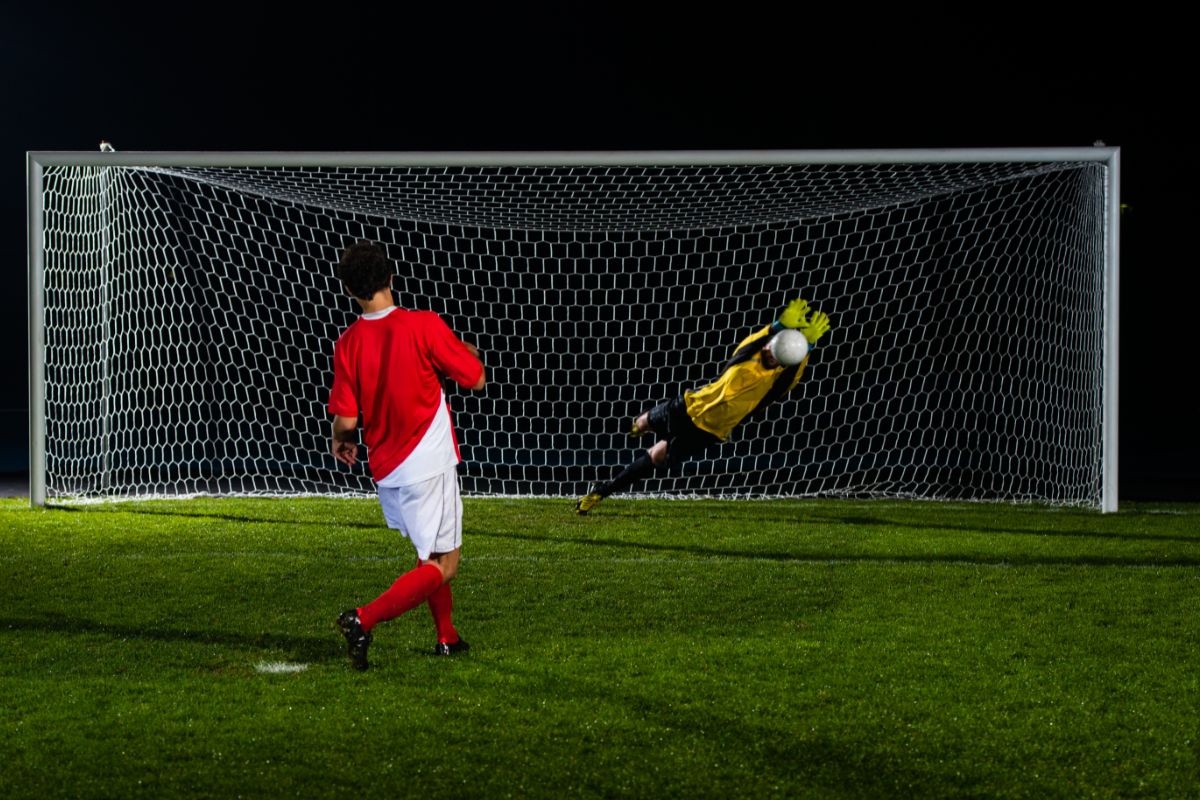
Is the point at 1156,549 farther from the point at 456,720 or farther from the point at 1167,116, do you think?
the point at 1167,116

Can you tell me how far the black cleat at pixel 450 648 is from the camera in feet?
13.9

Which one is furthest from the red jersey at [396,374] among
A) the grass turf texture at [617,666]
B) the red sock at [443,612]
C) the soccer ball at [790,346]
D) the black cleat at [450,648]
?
the soccer ball at [790,346]

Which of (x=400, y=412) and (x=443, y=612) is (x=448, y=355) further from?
(x=443, y=612)

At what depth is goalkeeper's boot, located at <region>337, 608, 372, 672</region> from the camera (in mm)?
3934

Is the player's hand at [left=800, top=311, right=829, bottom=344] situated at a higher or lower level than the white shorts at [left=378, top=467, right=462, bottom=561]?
higher

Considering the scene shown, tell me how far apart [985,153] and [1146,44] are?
10.6 metres

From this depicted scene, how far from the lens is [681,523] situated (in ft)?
25.1

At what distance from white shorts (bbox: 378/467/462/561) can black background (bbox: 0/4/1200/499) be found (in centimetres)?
1279

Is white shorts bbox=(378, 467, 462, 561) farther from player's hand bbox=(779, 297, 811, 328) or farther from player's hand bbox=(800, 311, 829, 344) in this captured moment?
player's hand bbox=(800, 311, 829, 344)

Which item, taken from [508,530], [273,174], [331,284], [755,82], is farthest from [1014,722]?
[755,82]

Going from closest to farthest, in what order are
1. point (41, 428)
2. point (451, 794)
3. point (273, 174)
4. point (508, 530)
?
point (451, 794)
point (508, 530)
point (41, 428)
point (273, 174)

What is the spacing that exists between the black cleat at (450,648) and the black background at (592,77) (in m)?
12.8

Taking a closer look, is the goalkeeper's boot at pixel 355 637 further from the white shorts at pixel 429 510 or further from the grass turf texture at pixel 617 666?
the white shorts at pixel 429 510

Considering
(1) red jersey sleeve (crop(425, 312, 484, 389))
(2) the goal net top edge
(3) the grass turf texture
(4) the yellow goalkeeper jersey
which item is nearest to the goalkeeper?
(4) the yellow goalkeeper jersey
